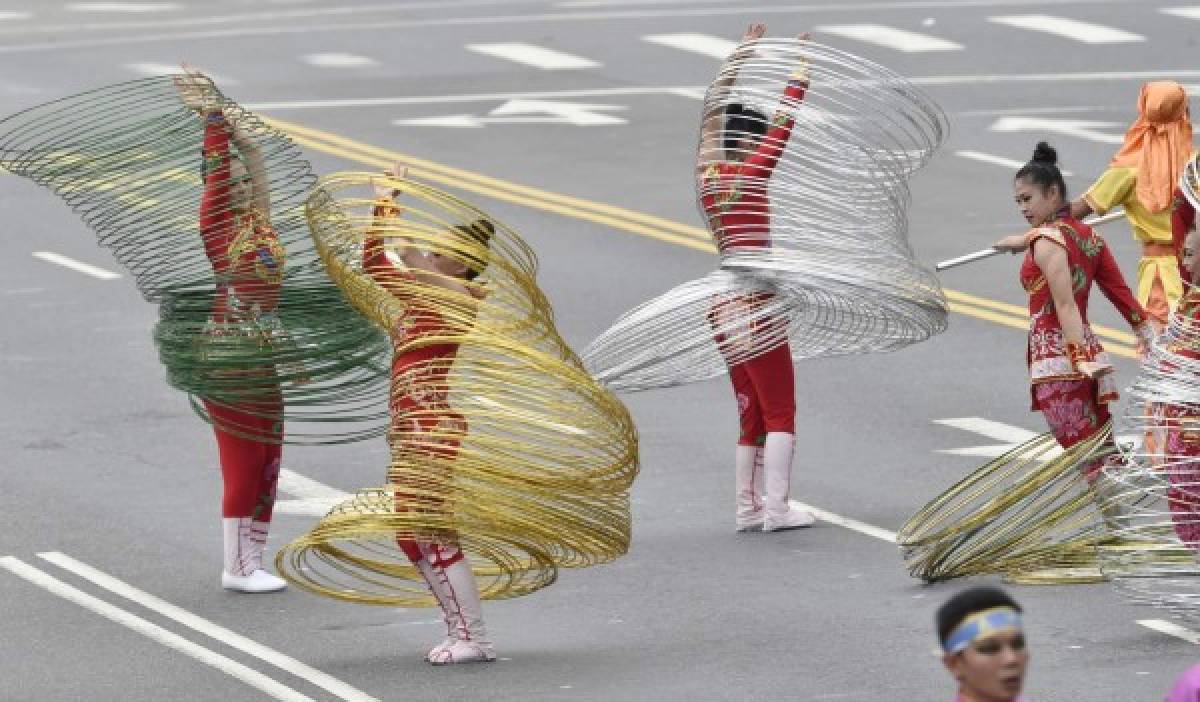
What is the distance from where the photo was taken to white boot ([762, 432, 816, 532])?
48.1ft

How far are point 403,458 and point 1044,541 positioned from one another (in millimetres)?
2958

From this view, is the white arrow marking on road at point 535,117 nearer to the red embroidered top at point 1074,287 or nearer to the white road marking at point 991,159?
the white road marking at point 991,159

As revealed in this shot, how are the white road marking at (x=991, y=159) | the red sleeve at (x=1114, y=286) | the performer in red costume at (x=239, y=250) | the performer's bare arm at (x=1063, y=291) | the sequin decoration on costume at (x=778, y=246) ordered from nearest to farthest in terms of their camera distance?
the performer's bare arm at (x=1063, y=291) < the red sleeve at (x=1114, y=286) < the performer in red costume at (x=239, y=250) < the sequin decoration on costume at (x=778, y=246) < the white road marking at (x=991, y=159)

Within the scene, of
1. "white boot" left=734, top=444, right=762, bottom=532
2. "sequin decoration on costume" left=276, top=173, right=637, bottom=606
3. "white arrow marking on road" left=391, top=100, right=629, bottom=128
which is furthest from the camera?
"white arrow marking on road" left=391, top=100, right=629, bottom=128

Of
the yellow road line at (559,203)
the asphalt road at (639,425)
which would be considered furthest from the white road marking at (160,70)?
the yellow road line at (559,203)

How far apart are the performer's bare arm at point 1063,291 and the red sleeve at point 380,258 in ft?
9.33

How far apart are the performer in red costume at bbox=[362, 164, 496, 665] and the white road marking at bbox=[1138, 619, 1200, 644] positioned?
2739 millimetres

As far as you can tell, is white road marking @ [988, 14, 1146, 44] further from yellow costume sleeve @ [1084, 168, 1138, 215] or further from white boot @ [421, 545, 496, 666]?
white boot @ [421, 545, 496, 666]

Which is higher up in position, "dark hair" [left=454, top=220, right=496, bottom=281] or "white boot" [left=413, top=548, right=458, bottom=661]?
"dark hair" [left=454, top=220, right=496, bottom=281]

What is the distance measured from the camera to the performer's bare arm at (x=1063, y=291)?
13312mm

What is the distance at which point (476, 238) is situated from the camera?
12.8 m

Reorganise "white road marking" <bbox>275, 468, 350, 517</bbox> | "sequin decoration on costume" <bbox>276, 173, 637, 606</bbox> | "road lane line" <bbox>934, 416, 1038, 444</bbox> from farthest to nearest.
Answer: "road lane line" <bbox>934, 416, 1038, 444</bbox>
"white road marking" <bbox>275, 468, 350, 517</bbox>
"sequin decoration on costume" <bbox>276, 173, 637, 606</bbox>

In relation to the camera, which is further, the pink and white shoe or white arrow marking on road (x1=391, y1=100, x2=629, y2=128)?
white arrow marking on road (x1=391, y1=100, x2=629, y2=128)

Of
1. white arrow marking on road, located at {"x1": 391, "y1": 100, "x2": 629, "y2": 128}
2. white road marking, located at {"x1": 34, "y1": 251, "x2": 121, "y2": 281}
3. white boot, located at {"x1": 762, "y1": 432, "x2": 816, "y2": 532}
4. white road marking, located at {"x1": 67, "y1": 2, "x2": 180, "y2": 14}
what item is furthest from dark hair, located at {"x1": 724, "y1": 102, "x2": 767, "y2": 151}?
white road marking, located at {"x1": 67, "y1": 2, "x2": 180, "y2": 14}
